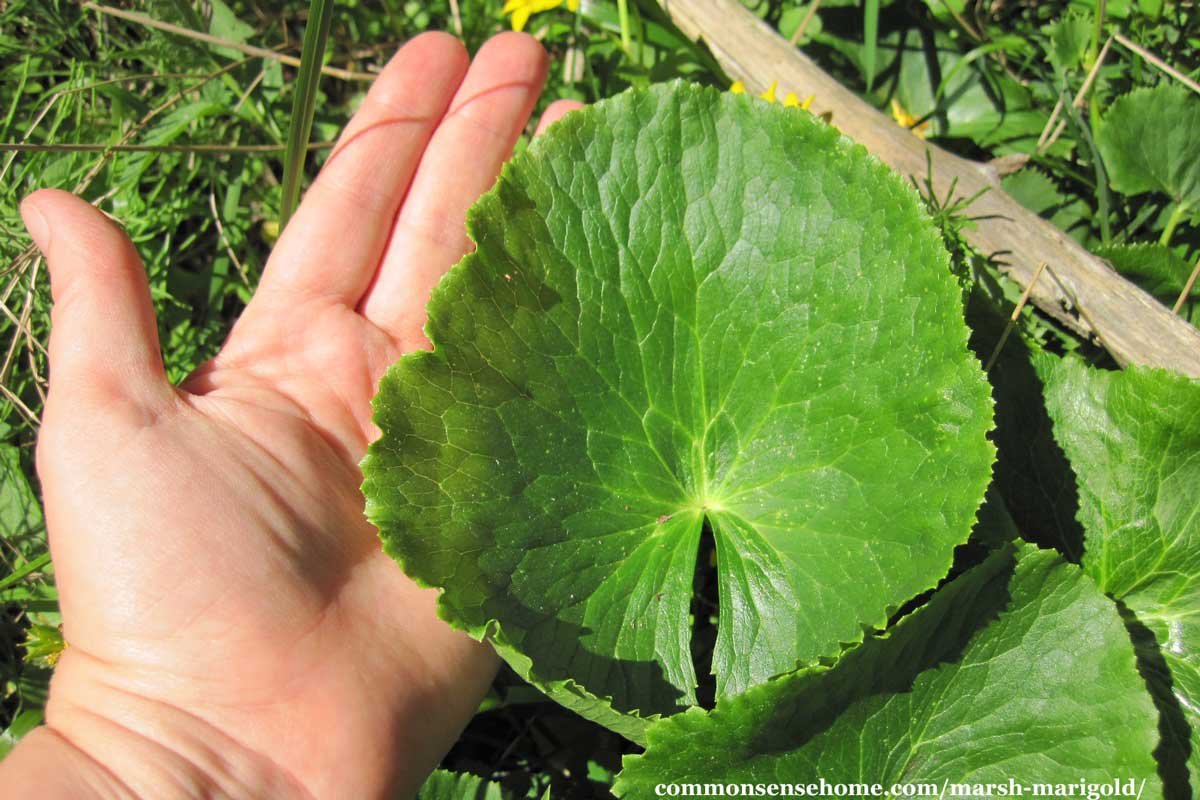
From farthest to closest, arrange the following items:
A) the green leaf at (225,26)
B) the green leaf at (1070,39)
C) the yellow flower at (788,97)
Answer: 1. the green leaf at (225,26)
2. the green leaf at (1070,39)
3. the yellow flower at (788,97)

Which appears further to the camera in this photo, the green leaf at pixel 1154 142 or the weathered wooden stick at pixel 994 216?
the green leaf at pixel 1154 142

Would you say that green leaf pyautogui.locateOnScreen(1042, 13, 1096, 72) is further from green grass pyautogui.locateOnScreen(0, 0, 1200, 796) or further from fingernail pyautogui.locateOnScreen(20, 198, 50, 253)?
fingernail pyautogui.locateOnScreen(20, 198, 50, 253)

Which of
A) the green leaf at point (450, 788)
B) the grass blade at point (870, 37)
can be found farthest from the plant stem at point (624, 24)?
the green leaf at point (450, 788)

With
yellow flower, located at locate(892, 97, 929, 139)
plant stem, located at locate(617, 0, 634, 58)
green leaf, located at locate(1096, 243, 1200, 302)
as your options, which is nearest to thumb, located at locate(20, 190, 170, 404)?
plant stem, located at locate(617, 0, 634, 58)

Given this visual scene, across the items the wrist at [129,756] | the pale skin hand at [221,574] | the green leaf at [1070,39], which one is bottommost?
the wrist at [129,756]

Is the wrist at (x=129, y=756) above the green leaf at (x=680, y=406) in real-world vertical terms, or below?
below

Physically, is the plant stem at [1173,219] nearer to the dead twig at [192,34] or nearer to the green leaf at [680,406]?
the green leaf at [680,406]

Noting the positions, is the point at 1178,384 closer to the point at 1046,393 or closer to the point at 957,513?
the point at 1046,393
